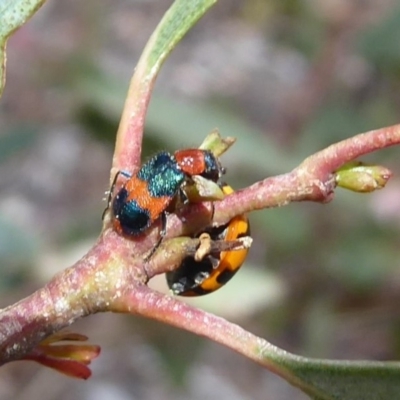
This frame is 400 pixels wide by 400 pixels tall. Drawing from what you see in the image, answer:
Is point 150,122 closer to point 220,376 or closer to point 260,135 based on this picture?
point 260,135

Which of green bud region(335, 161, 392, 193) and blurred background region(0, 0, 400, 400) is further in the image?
blurred background region(0, 0, 400, 400)

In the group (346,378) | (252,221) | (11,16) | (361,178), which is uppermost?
(252,221)

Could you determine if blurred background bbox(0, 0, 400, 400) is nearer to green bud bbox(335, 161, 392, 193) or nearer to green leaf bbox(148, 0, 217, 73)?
green leaf bbox(148, 0, 217, 73)

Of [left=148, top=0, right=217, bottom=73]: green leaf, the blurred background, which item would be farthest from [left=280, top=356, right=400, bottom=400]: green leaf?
the blurred background

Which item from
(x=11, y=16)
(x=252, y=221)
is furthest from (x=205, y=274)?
(x=252, y=221)

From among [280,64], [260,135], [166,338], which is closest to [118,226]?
A: [166,338]

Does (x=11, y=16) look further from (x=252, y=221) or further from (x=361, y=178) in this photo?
(x=252, y=221)
